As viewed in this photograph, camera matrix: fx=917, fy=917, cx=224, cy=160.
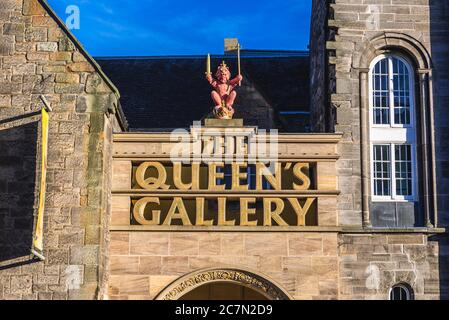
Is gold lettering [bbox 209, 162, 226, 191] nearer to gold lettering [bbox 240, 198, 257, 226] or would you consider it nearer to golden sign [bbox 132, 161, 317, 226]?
golden sign [bbox 132, 161, 317, 226]

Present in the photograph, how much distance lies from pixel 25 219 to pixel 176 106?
35.6 ft

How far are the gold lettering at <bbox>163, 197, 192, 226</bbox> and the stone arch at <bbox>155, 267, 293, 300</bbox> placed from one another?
1.11m

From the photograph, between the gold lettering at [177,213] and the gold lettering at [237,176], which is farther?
the gold lettering at [237,176]

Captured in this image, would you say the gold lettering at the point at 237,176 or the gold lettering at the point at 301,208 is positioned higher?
the gold lettering at the point at 237,176

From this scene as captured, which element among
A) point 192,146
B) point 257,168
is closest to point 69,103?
point 192,146

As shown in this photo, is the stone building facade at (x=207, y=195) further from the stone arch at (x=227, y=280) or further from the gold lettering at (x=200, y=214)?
the gold lettering at (x=200, y=214)

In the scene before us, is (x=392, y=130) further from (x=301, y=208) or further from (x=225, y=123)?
(x=225, y=123)

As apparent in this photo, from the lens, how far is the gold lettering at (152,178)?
19297mm

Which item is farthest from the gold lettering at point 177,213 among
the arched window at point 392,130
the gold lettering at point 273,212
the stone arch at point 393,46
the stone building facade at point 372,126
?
the stone arch at point 393,46

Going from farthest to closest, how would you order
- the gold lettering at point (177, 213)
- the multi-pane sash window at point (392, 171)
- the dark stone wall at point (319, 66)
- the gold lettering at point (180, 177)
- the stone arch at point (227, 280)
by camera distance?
the dark stone wall at point (319, 66), the multi-pane sash window at point (392, 171), the gold lettering at point (180, 177), the gold lettering at point (177, 213), the stone arch at point (227, 280)

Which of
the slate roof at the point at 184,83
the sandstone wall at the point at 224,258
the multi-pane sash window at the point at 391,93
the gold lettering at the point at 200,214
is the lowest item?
the sandstone wall at the point at 224,258

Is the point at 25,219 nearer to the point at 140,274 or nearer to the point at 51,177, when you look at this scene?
the point at 51,177

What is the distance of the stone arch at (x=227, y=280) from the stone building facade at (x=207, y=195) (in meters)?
0.03

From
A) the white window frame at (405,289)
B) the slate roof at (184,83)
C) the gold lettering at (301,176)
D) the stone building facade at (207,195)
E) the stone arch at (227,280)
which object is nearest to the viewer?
the stone building facade at (207,195)
